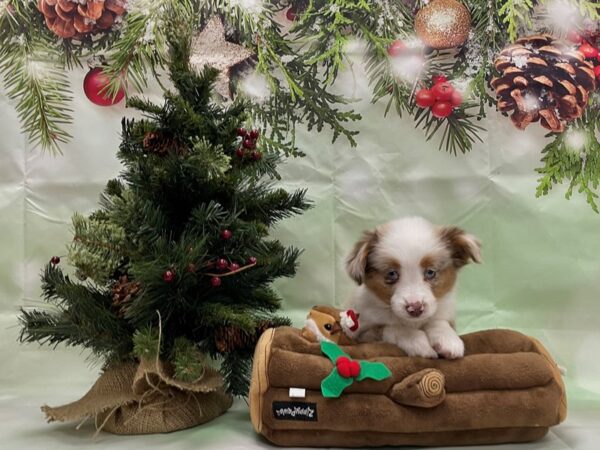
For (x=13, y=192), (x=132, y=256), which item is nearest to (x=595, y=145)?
(x=132, y=256)

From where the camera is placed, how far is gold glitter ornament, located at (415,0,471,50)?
6.40ft

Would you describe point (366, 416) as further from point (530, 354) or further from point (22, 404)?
point (22, 404)

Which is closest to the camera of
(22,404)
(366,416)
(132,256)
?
(366,416)

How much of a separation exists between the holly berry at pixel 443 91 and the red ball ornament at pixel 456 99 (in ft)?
0.04

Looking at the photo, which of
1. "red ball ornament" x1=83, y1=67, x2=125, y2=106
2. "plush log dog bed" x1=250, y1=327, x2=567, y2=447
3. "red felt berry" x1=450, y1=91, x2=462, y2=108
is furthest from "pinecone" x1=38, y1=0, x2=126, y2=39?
"plush log dog bed" x1=250, y1=327, x2=567, y2=447

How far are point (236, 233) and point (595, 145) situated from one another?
3.89 feet

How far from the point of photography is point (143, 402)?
5.08ft

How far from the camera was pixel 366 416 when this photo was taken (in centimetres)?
140

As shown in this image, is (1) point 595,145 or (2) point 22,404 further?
(1) point 595,145

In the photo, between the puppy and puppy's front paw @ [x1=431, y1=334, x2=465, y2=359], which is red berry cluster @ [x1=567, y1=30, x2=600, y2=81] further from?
puppy's front paw @ [x1=431, y1=334, x2=465, y2=359]

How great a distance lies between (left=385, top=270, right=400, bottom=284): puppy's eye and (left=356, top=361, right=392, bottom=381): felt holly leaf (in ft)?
0.66

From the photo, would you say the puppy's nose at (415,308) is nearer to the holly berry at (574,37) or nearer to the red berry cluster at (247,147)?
the red berry cluster at (247,147)

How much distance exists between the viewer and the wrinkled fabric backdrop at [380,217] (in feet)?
6.62

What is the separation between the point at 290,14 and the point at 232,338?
1007mm
